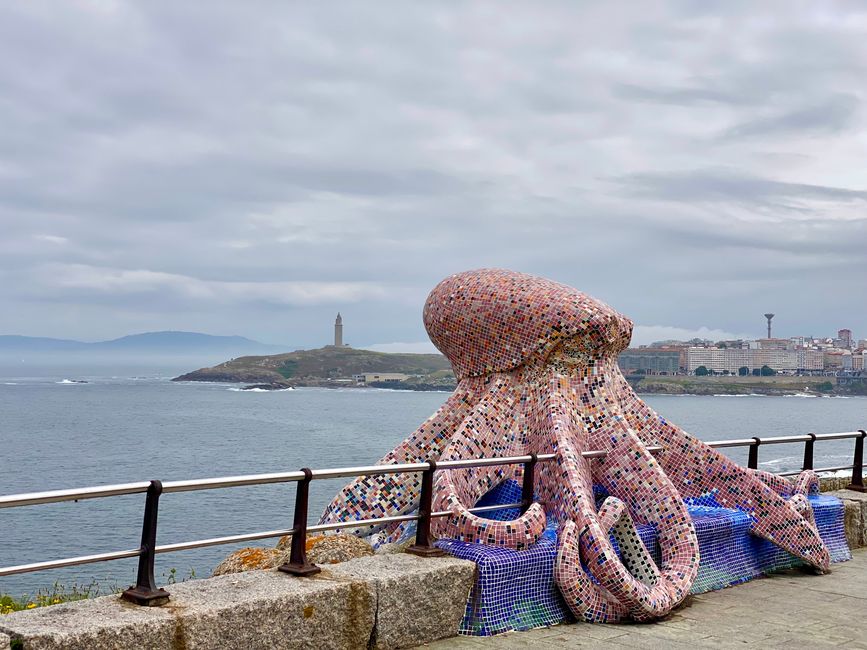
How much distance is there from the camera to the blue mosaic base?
6.75 m

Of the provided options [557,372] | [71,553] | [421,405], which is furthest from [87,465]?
[421,405]

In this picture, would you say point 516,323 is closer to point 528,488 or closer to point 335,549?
point 528,488

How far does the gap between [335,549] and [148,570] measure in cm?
228

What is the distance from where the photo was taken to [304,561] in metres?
6.20

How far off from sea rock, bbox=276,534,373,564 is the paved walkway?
1264 millimetres

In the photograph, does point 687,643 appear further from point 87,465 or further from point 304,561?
point 87,465

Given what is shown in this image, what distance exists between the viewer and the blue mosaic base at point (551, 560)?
6.75m

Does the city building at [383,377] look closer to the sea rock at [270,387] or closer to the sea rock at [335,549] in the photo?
the sea rock at [270,387]

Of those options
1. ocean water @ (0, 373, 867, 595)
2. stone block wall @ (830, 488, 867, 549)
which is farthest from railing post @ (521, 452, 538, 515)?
ocean water @ (0, 373, 867, 595)

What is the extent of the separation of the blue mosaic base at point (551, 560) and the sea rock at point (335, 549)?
0.81 m

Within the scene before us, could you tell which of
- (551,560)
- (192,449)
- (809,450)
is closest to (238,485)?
(551,560)

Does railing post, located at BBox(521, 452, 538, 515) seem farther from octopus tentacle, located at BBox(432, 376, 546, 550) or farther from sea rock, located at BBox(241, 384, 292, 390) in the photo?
sea rock, located at BBox(241, 384, 292, 390)

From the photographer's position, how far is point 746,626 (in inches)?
281

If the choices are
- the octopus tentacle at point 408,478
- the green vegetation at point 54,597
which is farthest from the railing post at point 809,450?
the green vegetation at point 54,597
